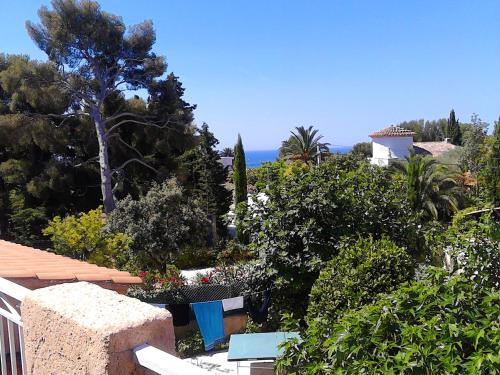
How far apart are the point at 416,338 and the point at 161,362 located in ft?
4.79

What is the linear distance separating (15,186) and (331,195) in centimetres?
2146

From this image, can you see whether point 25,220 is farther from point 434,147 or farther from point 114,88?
point 434,147

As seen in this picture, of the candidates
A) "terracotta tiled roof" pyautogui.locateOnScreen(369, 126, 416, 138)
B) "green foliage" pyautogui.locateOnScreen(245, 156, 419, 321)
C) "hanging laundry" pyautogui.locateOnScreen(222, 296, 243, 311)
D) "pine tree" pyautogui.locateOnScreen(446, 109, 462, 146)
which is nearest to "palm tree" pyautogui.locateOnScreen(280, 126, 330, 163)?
"terracotta tiled roof" pyautogui.locateOnScreen(369, 126, 416, 138)

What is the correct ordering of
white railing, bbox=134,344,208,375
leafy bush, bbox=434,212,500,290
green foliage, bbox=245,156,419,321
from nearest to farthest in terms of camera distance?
white railing, bbox=134,344,208,375 < leafy bush, bbox=434,212,500,290 < green foliage, bbox=245,156,419,321

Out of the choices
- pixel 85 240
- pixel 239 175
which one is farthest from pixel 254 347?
pixel 239 175

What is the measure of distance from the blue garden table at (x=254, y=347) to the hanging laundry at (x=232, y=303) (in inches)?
95.4

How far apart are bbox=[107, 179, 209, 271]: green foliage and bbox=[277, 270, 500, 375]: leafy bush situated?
14435 mm

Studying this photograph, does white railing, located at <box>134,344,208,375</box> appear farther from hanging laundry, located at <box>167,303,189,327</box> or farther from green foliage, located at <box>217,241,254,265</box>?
green foliage, located at <box>217,241,254,265</box>

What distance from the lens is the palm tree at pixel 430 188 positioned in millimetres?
20289

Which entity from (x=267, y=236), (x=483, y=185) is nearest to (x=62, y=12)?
(x=267, y=236)

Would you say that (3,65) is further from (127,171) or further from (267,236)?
(267,236)

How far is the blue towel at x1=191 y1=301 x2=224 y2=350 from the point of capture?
9977 millimetres

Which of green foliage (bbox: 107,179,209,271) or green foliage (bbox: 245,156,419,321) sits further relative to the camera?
green foliage (bbox: 107,179,209,271)

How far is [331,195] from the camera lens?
6594 mm
